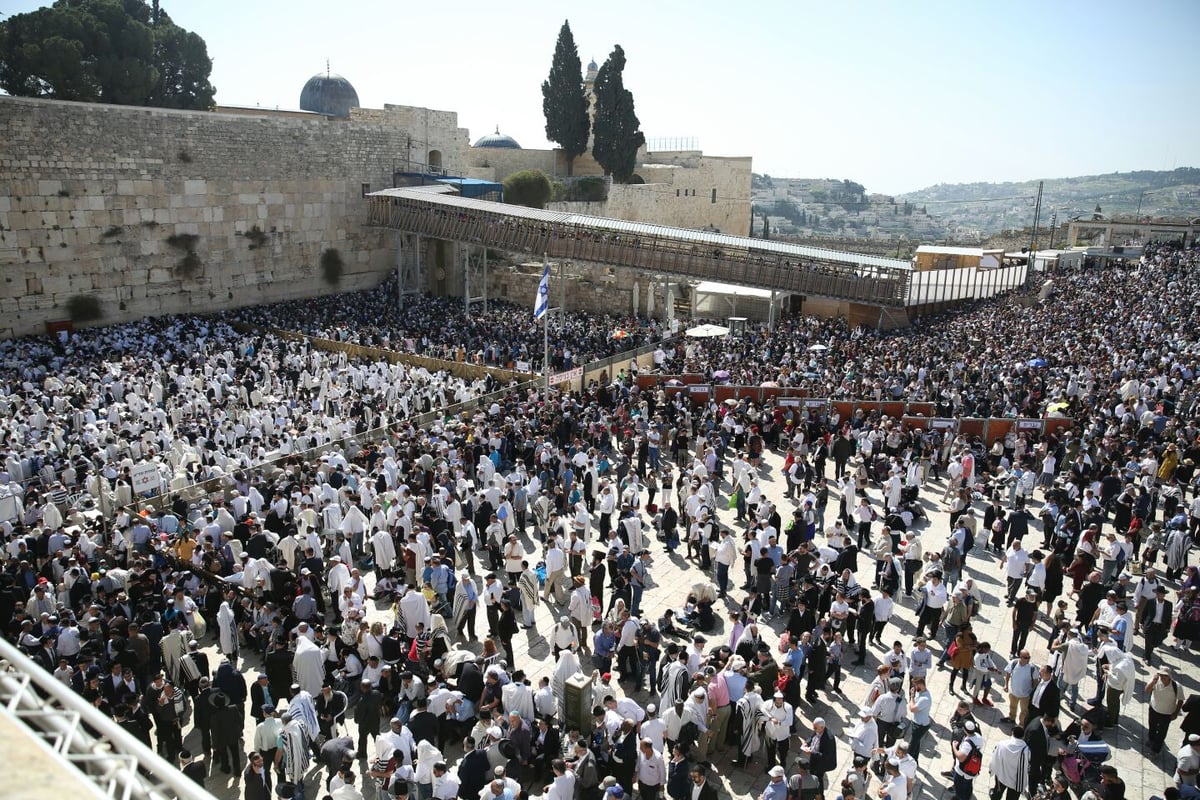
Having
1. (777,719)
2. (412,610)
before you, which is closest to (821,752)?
(777,719)

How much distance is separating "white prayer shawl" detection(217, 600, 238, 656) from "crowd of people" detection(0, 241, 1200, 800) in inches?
1.0

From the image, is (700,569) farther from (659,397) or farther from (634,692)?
(659,397)

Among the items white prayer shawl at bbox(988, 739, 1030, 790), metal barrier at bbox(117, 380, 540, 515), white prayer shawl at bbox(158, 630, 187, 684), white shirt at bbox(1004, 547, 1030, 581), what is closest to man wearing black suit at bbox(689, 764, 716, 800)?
white prayer shawl at bbox(988, 739, 1030, 790)

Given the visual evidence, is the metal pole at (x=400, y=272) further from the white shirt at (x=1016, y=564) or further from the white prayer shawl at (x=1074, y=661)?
the white prayer shawl at (x=1074, y=661)

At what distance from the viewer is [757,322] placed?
2925 cm

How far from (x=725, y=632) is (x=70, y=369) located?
17284mm

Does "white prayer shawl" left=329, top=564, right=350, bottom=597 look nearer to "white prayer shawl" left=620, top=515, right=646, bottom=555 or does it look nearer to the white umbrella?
"white prayer shawl" left=620, top=515, right=646, bottom=555

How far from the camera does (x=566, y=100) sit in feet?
147

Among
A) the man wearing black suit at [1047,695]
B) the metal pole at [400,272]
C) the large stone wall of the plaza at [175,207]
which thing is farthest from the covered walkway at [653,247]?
the man wearing black suit at [1047,695]

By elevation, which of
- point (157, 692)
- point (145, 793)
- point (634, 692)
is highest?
point (145, 793)

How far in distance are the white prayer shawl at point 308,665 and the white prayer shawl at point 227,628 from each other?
5.00ft

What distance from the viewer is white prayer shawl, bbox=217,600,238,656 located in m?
8.79

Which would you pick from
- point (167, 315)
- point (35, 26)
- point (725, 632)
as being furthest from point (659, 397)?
point (35, 26)

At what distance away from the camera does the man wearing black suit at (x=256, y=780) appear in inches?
244
